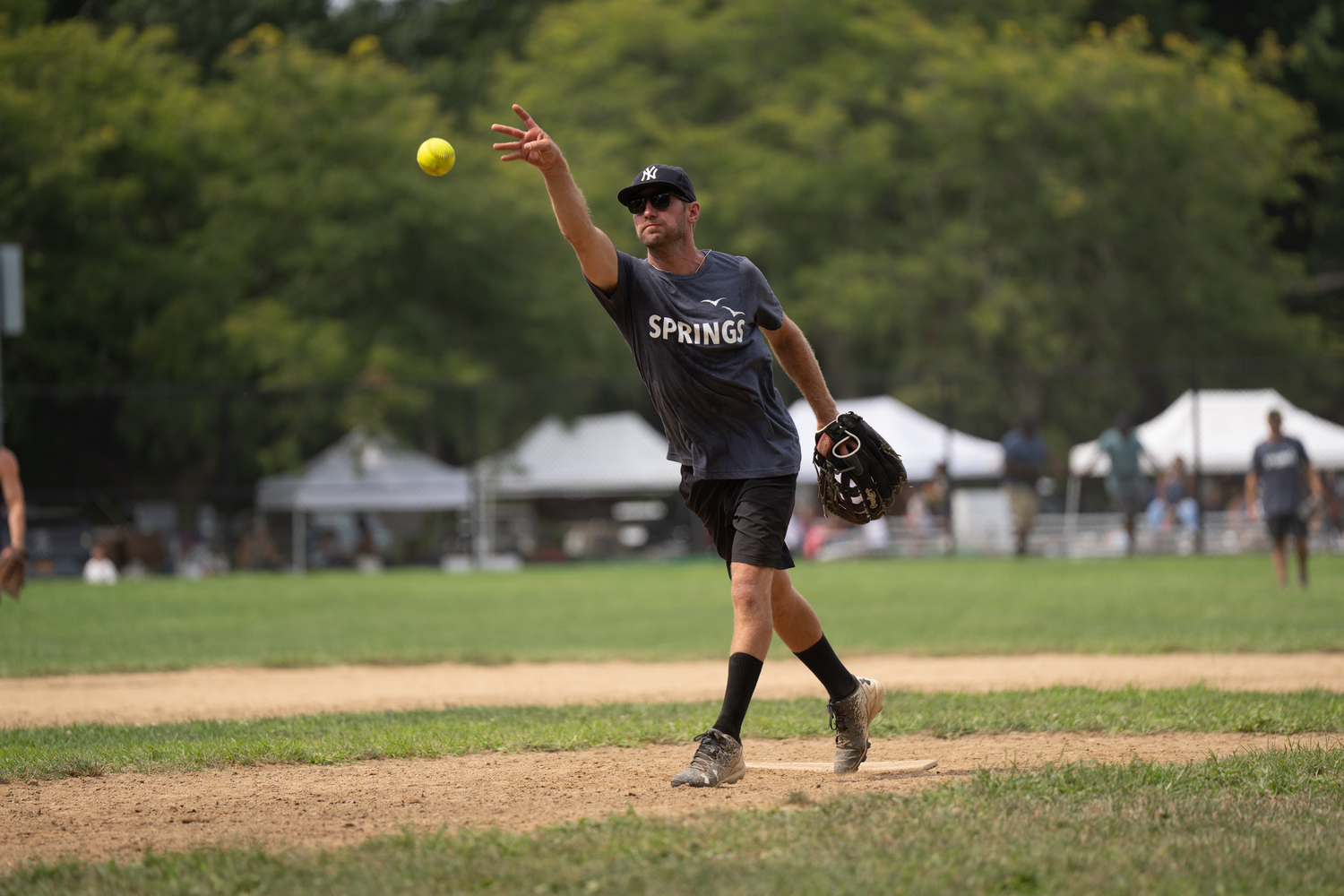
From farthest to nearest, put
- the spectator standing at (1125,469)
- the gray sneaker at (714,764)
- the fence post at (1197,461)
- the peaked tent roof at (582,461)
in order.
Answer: the peaked tent roof at (582,461) → the fence post at (1197,461) → the spectator standing at (1125,469) → the gray sneaker at (714,764)

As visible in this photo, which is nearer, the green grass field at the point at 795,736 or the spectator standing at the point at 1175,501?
the green grass field at the point at 795,736

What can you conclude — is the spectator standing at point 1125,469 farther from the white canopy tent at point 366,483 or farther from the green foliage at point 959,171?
the white canopy tent at point 366,483

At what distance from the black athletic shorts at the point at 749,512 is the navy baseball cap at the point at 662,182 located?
3.36ft

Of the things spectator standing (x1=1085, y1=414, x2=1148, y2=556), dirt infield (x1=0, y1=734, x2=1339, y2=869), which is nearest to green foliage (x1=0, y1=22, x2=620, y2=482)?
spectator standing (x1=1085, y1=414, x2=1148, y2=556)

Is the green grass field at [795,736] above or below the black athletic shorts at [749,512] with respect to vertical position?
below

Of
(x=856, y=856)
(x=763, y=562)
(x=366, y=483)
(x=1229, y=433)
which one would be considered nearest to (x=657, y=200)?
(x=763, y=562)

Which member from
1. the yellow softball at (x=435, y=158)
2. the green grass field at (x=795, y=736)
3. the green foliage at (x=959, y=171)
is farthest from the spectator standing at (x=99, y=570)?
the yellow softball at (x=435, y=158)

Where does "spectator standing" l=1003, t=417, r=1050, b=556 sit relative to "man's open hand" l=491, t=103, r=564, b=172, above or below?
below

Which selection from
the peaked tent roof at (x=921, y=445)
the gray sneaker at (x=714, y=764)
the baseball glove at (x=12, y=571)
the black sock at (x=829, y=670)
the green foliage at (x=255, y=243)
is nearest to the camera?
the gray sneaker at (x=714, y=764)

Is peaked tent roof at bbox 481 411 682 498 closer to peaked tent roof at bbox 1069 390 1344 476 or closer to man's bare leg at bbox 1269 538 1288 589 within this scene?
peaked tent roof at bbox 1069 390 1344 476

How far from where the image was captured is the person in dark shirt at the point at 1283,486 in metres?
13.6

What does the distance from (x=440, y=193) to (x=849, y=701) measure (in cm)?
2214

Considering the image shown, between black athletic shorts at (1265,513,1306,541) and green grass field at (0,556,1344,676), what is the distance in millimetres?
607

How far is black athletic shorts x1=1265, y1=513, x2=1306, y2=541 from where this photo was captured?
13641mm
